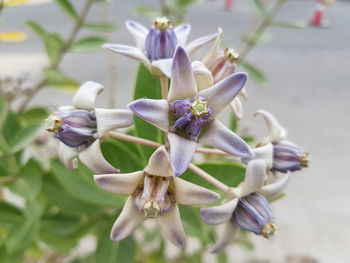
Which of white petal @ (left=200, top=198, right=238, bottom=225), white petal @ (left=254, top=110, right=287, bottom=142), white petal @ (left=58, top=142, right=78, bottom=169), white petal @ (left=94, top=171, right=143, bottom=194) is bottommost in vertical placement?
white petal @ (left=200, top=198, right=238, bottom=225)

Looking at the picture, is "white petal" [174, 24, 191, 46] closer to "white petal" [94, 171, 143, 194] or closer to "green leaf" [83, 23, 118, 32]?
"white petal" [94, 171, 143, 194]

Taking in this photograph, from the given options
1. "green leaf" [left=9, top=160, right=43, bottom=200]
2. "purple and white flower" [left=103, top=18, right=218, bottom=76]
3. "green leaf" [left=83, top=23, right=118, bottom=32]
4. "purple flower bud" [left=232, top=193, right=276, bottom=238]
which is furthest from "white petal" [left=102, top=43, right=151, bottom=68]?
"green leaf" [left=83, top=23, right=118, bottom=32]

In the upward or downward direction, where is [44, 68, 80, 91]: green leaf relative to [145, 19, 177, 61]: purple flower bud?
downward

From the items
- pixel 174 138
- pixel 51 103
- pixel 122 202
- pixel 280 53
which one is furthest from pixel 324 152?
pixel 174 138

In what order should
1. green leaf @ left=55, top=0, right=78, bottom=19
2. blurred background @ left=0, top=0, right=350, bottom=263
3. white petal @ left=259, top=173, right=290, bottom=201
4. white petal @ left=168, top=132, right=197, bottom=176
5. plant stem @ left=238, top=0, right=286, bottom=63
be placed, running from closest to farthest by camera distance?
white petal @ left=168, top=132, right=197, bottom=176 < white petal @ left=259, top=173, right=290, bottom=201 < green leaf @ left=55, top=0, right=78, bottom=19 < plant stem @ left=238, top=0, right=286, bottom=63 < blurred background @ left=0, top=0, right=350, bottom=263

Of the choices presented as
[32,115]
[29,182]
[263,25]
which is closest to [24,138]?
[29,182]

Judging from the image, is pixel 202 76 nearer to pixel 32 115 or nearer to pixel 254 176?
pixel 254 176
